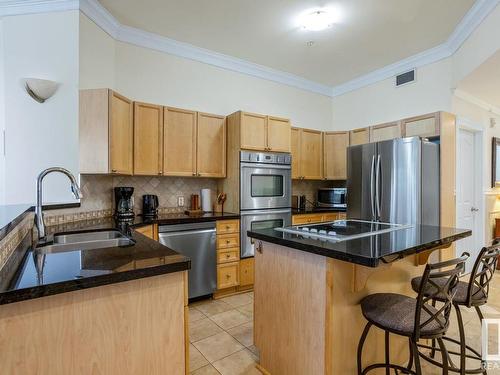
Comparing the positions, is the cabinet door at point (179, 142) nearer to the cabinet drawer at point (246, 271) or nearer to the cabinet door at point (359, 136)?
the cabinet drawer at point (246, 271)

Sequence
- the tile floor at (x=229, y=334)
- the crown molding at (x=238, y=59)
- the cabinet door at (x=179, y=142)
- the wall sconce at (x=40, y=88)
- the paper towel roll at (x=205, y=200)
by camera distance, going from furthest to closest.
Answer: the paper towel roll at (x=205, y=200), the cabinet door at (x=179, y=142), the crown molding at (x=238, y=59), the wall sconce at (x=40, y=88), the tile floor at (x=229, y=334)

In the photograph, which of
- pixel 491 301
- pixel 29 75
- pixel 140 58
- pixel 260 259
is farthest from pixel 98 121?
pixel 491 301

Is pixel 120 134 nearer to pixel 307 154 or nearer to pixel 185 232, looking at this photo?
pixel 185 232

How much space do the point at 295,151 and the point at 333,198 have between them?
0.96 meters

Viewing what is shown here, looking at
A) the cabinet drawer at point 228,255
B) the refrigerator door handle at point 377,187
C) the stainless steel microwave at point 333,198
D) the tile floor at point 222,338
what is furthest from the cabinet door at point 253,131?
the tile floor at point 222,338

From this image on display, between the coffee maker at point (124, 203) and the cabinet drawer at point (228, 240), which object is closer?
the coffee maker at point (124, 203)

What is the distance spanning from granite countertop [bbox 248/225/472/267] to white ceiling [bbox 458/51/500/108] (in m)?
2.13

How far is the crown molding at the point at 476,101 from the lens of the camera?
3.63 m

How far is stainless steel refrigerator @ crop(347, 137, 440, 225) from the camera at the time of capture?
3.07 meters

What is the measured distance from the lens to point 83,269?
1065mm

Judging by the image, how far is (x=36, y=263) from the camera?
115 centimetres

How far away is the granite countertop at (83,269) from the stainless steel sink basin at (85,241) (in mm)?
266

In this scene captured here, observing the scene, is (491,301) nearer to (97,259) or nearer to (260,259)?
(260,259)

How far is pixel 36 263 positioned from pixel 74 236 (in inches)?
35.7
